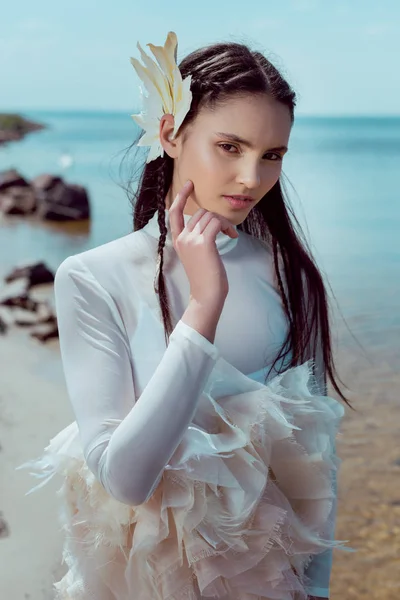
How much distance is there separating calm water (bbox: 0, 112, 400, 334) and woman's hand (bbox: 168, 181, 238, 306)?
12.4 inches

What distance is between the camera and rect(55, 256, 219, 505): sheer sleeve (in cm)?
91

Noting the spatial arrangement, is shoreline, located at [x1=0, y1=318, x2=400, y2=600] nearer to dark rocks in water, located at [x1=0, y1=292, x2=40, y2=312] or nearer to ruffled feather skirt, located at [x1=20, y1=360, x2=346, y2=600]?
dark rocks in water, located at [x1=0, y1=292, x2=40, y2=312]

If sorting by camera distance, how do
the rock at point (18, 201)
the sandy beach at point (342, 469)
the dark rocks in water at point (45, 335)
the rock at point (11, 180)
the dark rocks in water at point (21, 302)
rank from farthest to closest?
the rock at point (11, 180), the rock at point (18, 201), the dark rocks in water at point (21, 302), the dark rocks in water at point (45, 335), the sandy beach at point (342, 469)

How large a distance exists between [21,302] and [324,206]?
15.0 ft

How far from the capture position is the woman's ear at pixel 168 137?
1.09 m

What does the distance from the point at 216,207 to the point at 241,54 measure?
0.70ft

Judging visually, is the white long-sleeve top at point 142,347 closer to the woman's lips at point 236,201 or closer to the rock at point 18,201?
the woman's lips at point 236,201

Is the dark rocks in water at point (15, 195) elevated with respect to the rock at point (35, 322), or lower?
lower

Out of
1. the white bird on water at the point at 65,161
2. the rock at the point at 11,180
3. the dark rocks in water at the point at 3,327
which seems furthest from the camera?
the white bird on water at the point at 65,161

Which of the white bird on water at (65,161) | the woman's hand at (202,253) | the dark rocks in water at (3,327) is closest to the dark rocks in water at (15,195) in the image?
the dark rocks in water at (3,327)

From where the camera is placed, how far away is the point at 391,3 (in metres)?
17.2

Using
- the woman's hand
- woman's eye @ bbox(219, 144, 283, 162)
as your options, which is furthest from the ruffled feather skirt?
woman's eye @ bbox(219, 144, 283, 162)

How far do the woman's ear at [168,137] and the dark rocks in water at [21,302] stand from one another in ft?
11.9

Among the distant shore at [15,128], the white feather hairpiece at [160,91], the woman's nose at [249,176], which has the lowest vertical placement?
the distant shore at [15,128]
